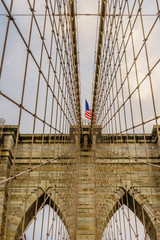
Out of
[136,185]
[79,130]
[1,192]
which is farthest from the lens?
[79,130]

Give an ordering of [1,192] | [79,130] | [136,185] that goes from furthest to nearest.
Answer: [79,130]
[136,185]
[1,192]

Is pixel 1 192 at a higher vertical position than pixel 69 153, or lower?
lower

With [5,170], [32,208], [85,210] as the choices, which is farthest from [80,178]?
[5,170]

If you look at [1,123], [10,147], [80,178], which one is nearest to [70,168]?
[80,178]

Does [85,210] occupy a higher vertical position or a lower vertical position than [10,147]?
lower

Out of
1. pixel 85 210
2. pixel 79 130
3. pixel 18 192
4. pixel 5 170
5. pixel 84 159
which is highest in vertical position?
pixel 79 130

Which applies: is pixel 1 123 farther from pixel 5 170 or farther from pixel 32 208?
pixel 32 208

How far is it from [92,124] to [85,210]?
3.57m

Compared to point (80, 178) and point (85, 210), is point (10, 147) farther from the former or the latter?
point (85, 210)

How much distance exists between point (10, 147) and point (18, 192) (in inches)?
74.5

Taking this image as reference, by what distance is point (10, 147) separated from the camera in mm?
11094

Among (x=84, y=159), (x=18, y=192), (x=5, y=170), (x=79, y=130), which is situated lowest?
(x=18, y=192)

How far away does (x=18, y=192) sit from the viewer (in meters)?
11.0

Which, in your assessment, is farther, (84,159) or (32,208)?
(84,159)
